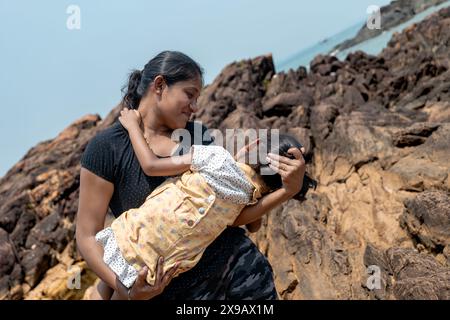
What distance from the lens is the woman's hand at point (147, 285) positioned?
2.05 m

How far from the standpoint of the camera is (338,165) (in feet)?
27.8

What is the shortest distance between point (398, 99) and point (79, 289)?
10.2 m

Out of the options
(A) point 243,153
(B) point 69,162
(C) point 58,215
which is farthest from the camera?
(B) point 69,162

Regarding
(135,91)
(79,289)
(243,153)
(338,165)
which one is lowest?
(79,289)

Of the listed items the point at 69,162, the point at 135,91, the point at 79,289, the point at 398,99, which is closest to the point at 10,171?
the point at 69,162

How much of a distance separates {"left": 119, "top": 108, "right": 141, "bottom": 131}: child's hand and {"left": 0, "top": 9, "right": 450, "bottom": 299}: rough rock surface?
2470mm

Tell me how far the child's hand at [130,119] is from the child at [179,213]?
71 millimetres

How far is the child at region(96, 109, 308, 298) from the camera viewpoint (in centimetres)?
212

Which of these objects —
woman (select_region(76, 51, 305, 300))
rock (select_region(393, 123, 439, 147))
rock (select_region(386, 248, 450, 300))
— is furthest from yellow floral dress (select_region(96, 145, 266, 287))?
rock (select_region(393, 123, 439, 147))

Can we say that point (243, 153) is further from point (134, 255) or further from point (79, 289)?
point (79, 289)

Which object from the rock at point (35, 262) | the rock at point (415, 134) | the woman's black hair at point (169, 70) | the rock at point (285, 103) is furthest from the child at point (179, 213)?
the rock at point (285, 103)

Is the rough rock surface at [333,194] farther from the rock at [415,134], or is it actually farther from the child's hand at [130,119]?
the child's hand at [130,119]
